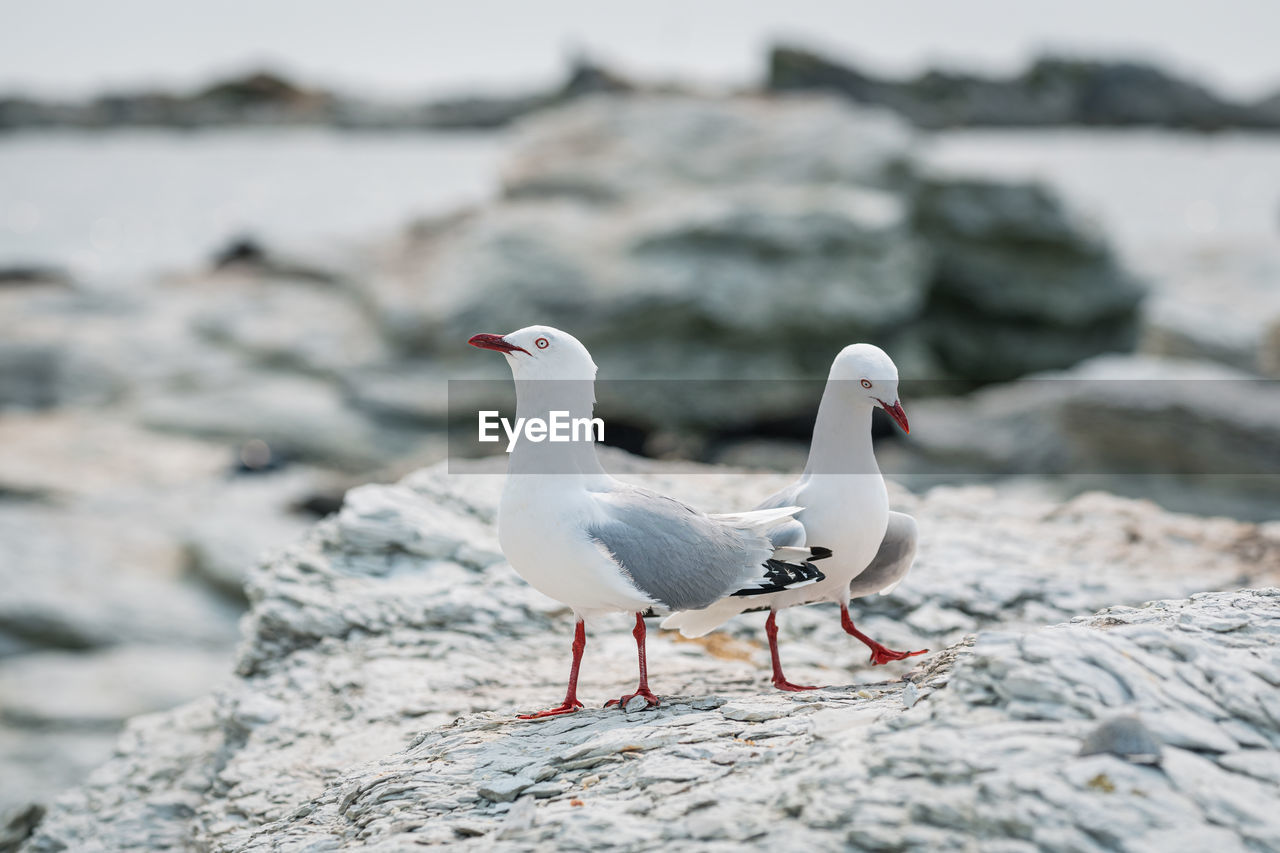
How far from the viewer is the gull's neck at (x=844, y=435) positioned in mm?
4242

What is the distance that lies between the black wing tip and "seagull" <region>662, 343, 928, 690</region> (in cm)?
10

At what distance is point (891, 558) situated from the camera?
185 inches

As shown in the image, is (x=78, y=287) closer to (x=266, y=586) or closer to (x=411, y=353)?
(x=411, y=353)

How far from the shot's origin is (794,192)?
18297mm

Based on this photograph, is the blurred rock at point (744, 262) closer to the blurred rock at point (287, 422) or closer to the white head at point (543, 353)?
the blurred rock at point (287, 422)

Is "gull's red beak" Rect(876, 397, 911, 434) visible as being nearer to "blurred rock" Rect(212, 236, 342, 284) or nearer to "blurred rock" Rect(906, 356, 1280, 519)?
"blurred rock" Rect(906, 356, 1280, 519)

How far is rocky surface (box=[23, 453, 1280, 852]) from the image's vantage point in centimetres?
292

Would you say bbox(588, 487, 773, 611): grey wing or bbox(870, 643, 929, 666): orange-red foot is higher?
bbox(588, 487, 773, 611): grey wing

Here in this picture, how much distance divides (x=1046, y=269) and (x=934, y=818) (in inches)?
705

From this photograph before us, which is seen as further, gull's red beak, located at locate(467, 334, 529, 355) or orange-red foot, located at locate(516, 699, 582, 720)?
orange-red foot, located at locate(516, 699, 582, 720)

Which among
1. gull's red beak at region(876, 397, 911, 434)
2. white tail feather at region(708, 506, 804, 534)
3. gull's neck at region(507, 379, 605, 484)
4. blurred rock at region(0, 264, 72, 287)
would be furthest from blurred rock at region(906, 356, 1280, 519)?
blurred rock at region(0, 264, 72, 287)

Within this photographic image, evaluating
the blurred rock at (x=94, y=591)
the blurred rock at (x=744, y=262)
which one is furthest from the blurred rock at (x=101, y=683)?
the blurred rock at (x=744, y=262)

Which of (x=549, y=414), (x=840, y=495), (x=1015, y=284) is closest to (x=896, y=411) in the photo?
(x=840, y=495)

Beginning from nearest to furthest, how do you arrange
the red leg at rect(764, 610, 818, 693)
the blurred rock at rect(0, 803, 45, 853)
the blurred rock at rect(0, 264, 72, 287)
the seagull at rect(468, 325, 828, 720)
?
the seagull at rect(468, 325, 828, 720), the red leg at rect(764, 610, 818, 693), the blurred rock at rect(0, 803, 45, 853), the blurred rock at rect(0, 264, 72, 287)
